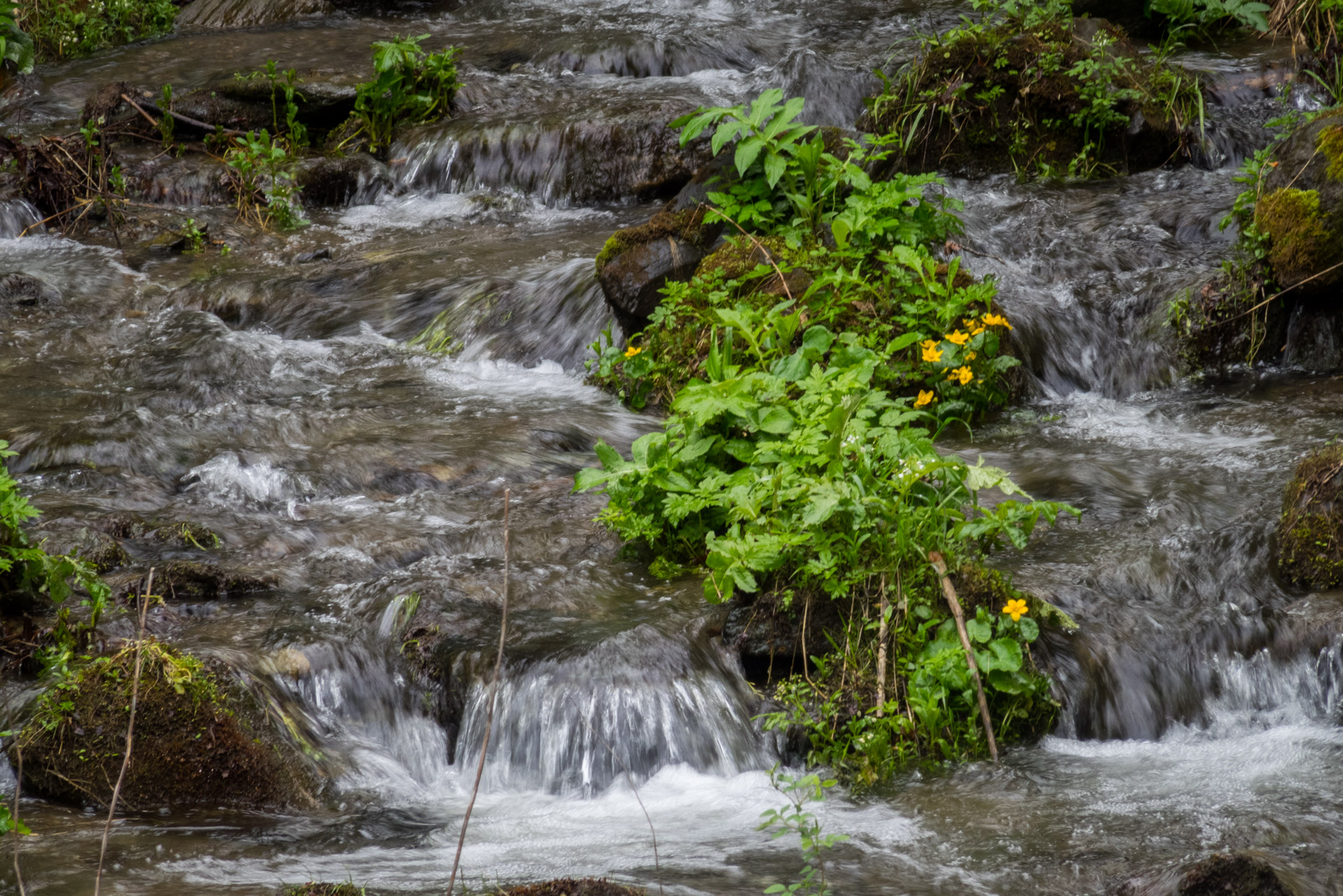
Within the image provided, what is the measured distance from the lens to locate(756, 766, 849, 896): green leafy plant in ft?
9.69

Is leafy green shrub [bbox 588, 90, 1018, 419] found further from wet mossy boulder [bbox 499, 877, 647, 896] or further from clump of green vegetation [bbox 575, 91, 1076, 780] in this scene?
wet mossy boulder [bbox 499, 877, 647, 896]

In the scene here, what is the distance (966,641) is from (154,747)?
2.51 metres

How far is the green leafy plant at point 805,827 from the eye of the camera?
→ 295 centimetres

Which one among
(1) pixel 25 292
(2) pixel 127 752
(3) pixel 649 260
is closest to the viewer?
(2) pixel 127 752

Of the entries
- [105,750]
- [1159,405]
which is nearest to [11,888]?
[105,750]

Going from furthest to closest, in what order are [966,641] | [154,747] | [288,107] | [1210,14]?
1. [288,107]
2. [1210,14]
3. [966,641]
4. [154,747]

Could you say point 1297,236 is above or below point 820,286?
above

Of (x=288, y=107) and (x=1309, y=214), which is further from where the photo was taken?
(x=288, y=107)

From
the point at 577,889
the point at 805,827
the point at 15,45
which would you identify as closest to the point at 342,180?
the point at 15,45

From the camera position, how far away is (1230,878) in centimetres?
272

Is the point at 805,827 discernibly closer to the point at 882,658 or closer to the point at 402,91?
the point at 882,658

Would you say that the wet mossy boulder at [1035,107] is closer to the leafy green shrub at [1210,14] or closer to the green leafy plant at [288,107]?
the leafy green shrub at [1210,14]

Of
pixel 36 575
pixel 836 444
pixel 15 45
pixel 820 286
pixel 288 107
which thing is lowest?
pixel 36 575

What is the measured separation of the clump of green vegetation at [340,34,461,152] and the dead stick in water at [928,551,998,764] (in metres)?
8.17
